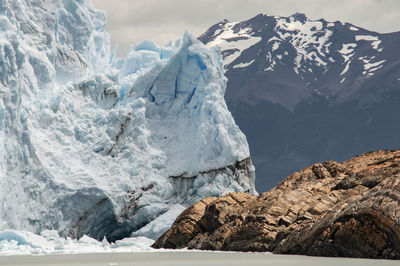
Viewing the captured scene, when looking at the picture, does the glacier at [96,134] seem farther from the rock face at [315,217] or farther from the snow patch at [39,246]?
the rock face at [315,217]

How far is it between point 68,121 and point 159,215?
228 inches

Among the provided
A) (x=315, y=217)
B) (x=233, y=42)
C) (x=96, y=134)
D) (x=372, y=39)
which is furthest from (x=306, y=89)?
(x=315, y=217)

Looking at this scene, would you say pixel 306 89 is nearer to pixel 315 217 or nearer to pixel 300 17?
pixel 300 17

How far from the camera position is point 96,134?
32406 mm

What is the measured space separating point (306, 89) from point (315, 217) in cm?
7720

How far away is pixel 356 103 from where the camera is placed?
92.8 m

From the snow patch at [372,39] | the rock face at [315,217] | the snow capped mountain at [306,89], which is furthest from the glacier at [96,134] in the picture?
the snow patch at [372,39]

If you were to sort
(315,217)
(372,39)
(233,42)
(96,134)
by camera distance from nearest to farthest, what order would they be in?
(315,217), (96,134), (372,39), (233,42)

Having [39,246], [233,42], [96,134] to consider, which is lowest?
[39,246]

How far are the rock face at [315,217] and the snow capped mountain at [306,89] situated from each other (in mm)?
59759

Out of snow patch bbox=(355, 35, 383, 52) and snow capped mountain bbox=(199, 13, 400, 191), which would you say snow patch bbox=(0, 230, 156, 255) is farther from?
snow patch bbox=(355, 35, 383, 52)

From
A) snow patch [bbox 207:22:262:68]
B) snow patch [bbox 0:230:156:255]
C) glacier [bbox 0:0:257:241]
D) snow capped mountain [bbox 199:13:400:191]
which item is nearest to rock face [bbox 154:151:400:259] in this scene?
snow patch [bbox 0:230:156:255]

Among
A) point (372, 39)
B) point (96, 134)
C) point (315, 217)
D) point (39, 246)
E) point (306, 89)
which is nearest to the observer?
point (315, 217)

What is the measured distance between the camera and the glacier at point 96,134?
28812mm
